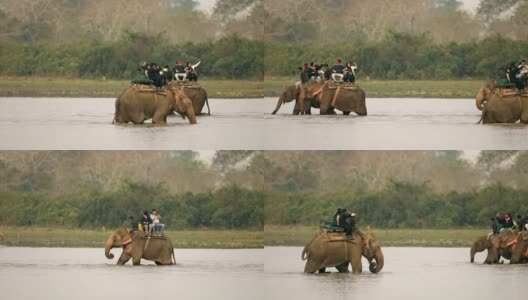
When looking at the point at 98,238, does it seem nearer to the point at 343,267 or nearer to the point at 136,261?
the point at 136,261

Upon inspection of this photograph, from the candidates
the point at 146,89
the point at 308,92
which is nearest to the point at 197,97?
the point at 308,92

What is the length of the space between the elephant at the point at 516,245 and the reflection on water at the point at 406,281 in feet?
0.62

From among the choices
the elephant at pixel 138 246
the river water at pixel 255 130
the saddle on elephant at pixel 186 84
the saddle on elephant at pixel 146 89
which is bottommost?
the elephant at pixel 138 246

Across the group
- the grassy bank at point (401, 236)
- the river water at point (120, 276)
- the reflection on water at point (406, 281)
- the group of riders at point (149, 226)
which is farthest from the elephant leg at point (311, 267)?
the grassy bank at point (401, 236)

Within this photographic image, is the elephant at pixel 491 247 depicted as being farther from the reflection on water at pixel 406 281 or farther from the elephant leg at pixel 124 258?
the elephant leg at pixel 124 258

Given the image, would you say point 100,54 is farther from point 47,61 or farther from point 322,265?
point 322,265

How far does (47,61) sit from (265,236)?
23.9 feet

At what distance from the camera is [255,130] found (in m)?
40.8

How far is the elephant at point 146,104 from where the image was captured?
122 ft

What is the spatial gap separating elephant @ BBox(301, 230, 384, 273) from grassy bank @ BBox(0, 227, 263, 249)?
10.1 m

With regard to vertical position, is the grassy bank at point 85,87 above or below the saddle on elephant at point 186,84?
below

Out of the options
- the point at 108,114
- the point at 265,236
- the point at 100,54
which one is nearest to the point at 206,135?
the point at 108,114

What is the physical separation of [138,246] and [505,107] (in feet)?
27.3

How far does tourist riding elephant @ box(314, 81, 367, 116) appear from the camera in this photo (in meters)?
39.3
